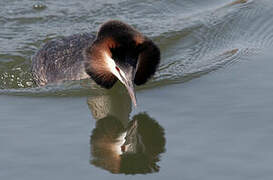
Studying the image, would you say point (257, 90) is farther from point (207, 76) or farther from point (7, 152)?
point (7, 152)

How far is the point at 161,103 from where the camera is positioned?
9469 millimetres

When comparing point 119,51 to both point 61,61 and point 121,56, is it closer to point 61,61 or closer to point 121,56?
point 121,56

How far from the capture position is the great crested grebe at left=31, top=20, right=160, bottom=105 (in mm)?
8789

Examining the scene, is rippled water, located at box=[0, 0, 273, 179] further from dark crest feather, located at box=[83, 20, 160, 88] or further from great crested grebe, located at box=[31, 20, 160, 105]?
dark crest feather, located at box=[83, 20, 160, 88]

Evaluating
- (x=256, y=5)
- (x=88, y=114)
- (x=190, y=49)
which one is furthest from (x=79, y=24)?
(x=88, y=114)

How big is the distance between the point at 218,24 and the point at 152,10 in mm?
1690

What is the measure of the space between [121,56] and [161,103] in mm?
1065

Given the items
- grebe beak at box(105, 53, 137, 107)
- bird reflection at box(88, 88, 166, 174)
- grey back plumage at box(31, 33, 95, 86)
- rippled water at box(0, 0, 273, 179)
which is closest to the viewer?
rippled water at box(0, 0, 273, 179)

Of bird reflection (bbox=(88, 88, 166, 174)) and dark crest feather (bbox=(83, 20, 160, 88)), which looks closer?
bird reflection (bbox=(88, 88, 166, 174))

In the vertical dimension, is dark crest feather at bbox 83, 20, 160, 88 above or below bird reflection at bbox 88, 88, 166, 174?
above

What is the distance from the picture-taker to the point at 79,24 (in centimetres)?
1380

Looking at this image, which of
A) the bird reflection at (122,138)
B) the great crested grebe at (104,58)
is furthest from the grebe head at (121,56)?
the bird reflection at (122,138)

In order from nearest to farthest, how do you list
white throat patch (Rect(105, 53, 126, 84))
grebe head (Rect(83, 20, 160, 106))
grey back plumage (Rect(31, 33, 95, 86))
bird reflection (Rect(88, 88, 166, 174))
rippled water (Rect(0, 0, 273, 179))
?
rippled water (Rect(0, 0, 273, 179))
bird reflection (Rect(88, 88, 166, 174))
grebe head (Rect(83, 20, 160, 106))
white throat patch (Rect(105, 53, 126, 84))
grey back plumage (Rect(31, 33, 95, 86))

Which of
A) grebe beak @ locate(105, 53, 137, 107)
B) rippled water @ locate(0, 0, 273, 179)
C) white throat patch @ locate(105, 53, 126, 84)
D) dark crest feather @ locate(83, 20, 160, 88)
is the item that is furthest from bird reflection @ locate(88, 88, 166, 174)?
white throat patch @ locate(105, 53, 126, 84)
